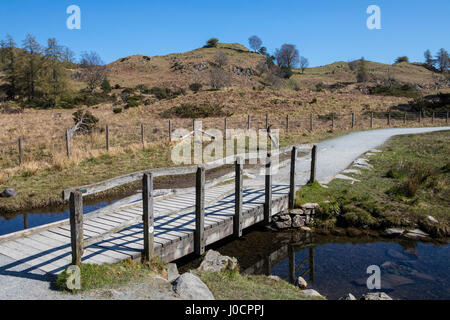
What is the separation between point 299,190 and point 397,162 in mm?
6602

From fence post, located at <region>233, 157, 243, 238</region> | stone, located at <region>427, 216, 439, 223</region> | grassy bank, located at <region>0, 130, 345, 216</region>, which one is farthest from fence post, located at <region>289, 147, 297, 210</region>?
grassy bank, located at <region>0, 130, 345, 216</region>

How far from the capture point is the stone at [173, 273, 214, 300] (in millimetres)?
5105

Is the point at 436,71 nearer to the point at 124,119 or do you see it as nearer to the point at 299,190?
the point at 124,119

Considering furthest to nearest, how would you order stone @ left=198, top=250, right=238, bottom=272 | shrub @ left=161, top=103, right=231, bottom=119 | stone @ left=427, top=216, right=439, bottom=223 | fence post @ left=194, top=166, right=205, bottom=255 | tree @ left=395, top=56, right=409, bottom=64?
tree @ left=395, top=56, right=409, bottom=64 < shrub @ left=161, top=103, right=231, bottom=119 < stone @ left=427, top=216, right=439, bottom=223 < fence post @ left=194, top=166, right=205, bottom=255 < stone @ left=198, top=250, right=238, bottom=272

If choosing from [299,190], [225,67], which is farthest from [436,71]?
[299,190]

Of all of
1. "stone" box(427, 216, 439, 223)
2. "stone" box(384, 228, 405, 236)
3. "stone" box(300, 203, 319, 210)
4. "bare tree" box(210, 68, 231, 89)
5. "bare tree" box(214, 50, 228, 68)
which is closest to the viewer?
"stone" box(384, 228, 405, 236)

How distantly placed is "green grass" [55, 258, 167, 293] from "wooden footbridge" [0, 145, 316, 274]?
0.23 m

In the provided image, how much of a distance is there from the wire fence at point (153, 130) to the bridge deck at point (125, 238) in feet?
33.5

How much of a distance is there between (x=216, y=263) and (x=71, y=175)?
9.86 m

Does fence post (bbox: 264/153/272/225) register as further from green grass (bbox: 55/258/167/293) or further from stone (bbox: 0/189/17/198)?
stone (bbox: 0/189/17/198)

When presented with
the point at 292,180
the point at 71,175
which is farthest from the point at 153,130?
the point at 292,180

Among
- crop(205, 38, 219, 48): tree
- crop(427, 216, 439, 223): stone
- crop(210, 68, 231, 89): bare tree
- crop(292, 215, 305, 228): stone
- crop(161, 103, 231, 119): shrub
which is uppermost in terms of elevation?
crop(205, 38, 219, 48): tree

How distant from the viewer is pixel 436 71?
101688mm

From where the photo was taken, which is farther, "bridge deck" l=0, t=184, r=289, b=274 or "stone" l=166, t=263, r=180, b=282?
"stone" l=166, t=263, r=180, b=282
